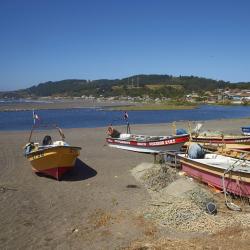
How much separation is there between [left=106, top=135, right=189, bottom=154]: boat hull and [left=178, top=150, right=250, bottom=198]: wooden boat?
3.85 m

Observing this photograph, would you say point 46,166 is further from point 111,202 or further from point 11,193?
point 111,202

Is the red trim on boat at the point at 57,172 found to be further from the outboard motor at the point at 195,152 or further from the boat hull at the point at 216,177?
the outboard motor at the point at 195,152

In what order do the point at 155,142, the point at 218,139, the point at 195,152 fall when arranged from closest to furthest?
the point at 195,152, the point at 155,142, the point at 218,139

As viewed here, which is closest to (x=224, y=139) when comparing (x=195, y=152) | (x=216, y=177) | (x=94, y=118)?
(x=195, y=152)

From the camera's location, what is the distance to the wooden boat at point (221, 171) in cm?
1206

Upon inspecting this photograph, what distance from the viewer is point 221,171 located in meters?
12.9

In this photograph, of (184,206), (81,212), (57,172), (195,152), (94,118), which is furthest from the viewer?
(94,118)

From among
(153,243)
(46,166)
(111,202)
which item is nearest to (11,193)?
(46,166)

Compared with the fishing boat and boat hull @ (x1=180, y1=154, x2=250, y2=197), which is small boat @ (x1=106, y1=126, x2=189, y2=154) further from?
boat hull @ (x1=180, y1=154, x2=250, y2=197)

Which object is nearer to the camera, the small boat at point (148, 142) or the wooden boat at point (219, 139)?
the small boat at point (148, 142)

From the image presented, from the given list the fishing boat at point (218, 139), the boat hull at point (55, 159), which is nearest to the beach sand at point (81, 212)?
the boat hull at point (55, 159)

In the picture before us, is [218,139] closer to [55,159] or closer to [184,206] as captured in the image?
[55,159]

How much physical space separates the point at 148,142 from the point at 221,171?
8.93 meters

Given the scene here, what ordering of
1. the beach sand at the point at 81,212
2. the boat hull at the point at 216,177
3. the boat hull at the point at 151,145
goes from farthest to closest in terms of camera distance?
the boat hull at the point at 151,145
the boat hull at the point at 216,177
the beach sand at the point at 81,212
